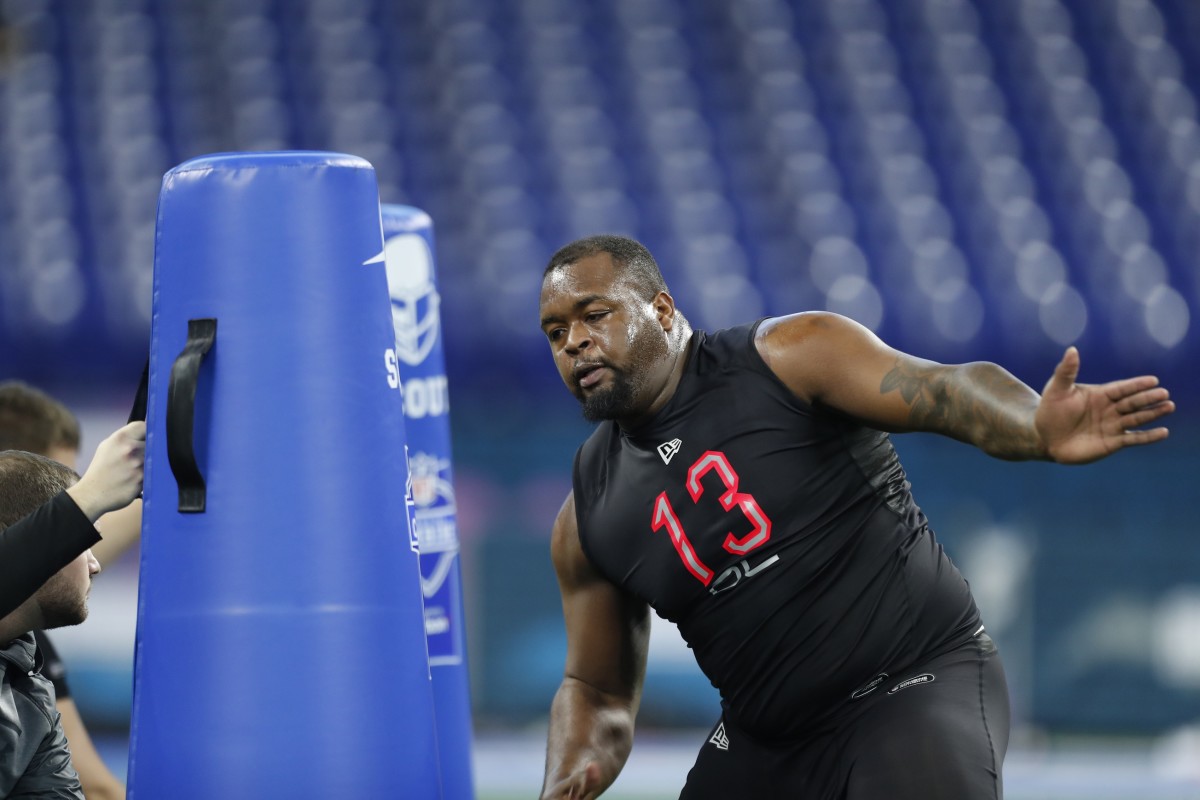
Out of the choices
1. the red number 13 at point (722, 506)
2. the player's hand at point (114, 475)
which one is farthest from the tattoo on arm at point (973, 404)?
the player's hand at point (114, 475)

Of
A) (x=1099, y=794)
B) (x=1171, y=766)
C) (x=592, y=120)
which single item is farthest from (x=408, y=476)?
(x=592, y=120)

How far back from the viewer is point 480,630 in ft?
32.0

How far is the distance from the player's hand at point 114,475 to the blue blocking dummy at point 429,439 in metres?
1.45

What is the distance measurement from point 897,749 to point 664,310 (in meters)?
1.25

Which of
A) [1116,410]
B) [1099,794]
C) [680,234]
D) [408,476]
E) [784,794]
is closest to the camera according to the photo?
[1116,410]

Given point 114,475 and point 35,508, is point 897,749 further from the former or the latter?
point 35,508

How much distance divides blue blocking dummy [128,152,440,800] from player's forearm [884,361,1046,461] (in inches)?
46.3

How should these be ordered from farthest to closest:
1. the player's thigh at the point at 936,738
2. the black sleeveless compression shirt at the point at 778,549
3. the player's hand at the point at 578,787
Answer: the player's hand at the point at 578,787 → the black sleeveless compression shirt at the point at 778,549 → the player's thigh at the point at 936,738

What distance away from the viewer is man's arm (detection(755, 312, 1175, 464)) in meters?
2.89

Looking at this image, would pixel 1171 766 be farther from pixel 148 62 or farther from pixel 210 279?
pixel 148 62

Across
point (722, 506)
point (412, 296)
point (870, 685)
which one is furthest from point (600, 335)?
point (412, 296)

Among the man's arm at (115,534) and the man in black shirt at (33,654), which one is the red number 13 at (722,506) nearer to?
the man in black shirt at (33,654)

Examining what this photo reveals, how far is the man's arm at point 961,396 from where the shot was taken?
2893mm

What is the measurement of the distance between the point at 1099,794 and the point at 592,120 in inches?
242
